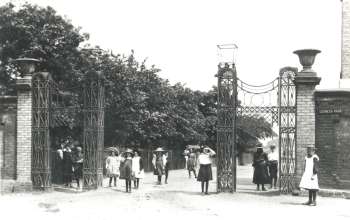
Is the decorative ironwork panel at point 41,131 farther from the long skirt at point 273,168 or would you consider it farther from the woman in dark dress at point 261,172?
the long skirt at point 273,168

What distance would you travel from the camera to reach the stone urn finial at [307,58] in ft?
49.1

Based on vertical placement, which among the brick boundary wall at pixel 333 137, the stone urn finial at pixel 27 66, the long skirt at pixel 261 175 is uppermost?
the stone urn finial at pixel 27 66

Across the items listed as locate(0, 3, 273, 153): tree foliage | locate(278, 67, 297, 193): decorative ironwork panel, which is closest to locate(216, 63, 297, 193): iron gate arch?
locate(278, 67, 297, 193): decorative ironwork panel

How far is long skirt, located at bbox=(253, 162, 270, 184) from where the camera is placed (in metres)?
17.7

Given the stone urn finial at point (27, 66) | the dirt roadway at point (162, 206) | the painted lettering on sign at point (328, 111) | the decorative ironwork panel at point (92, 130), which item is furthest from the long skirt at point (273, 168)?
the stone urn finial at point (27, 66)

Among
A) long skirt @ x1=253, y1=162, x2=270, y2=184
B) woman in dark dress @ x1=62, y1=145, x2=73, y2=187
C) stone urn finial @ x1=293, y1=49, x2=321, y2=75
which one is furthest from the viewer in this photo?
woman in dark dress @ x1=62, y1=145, x2=73, y2=187

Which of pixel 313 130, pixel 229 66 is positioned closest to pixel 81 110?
pixel 229 66

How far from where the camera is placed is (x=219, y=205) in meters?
13.2

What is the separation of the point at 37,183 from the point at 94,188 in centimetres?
195

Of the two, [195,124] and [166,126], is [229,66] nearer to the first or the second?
[166,126]

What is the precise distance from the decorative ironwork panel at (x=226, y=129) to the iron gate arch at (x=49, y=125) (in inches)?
167

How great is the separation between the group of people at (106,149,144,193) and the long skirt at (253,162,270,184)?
419 centimetres

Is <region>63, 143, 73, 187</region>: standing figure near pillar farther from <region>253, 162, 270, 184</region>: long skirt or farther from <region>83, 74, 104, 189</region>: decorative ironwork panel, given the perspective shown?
<region>253, 162, 270, 184</region>: long skirt

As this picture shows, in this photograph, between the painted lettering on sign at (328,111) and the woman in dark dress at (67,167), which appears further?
the woman in dark dress at (67,167)
